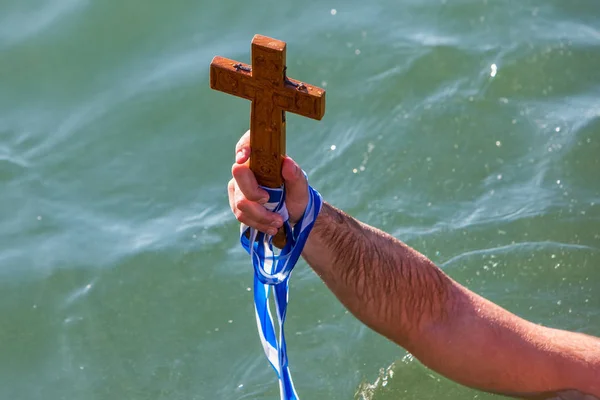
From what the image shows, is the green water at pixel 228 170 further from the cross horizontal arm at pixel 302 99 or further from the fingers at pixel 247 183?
the cross horizontal arm at pixel 302 99

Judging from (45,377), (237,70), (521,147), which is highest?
(237,70)

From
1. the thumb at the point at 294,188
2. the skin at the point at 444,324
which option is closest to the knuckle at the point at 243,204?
the thumb at the point at 294,188

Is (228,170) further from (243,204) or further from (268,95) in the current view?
(268,95)

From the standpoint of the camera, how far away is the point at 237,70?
2.43 m

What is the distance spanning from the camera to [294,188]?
2.65 metres

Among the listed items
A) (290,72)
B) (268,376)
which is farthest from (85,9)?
(268,376)

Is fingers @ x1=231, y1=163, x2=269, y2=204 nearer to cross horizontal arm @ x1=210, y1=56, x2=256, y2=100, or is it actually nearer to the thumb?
the thumb

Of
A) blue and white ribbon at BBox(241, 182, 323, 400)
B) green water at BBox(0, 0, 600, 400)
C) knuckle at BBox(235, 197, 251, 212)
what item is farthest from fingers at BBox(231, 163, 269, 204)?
green water at BBox(0, 0, 600, 400)

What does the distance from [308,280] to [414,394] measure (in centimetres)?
71

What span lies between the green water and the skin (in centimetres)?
54

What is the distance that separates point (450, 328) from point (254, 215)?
0.96 metres

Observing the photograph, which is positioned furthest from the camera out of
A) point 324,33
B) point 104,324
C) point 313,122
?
point 324,33

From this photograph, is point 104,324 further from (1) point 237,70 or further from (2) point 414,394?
(1) point 237,70

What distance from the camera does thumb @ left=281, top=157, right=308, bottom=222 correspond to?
254 centimetres
